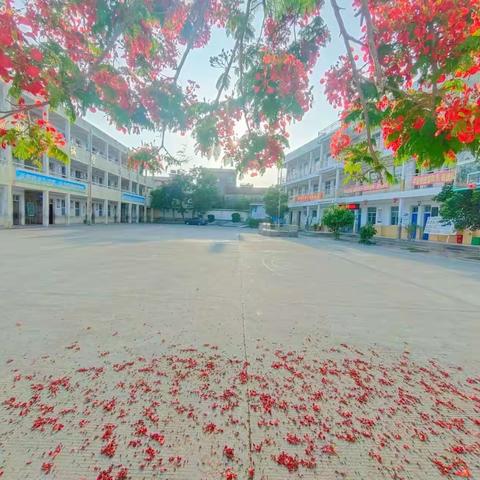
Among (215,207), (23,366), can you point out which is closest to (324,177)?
(215,207)

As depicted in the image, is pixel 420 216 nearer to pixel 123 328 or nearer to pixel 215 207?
pixel 123 328

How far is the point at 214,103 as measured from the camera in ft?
11.5

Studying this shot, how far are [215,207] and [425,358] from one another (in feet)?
171

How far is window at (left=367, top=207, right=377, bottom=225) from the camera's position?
26656 mm

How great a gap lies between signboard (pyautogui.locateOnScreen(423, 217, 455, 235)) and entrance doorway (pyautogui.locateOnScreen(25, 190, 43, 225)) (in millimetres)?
31889

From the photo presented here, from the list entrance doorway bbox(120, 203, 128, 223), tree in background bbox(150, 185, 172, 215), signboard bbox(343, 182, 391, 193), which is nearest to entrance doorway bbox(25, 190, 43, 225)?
entrance doorway bbox(120, 203, 128, 223)

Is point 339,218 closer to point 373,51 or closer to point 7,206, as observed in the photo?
point 373,51

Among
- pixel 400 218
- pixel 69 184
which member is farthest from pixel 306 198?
pixel 69 184

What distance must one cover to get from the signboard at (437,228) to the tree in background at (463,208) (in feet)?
15.7

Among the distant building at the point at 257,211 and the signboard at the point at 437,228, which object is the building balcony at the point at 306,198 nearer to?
the distant building at the point at 257,211

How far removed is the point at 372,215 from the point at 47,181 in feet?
95.8

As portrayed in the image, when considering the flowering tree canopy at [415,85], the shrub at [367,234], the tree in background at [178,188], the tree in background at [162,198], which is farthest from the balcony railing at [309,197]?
the flowering tree canopy at [415,85]

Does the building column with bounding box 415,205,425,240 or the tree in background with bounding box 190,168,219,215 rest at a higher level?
the tree in background with bounding box 190,168,219,215

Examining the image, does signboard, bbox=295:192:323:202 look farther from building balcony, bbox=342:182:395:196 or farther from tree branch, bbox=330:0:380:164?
tree branch, bbox=330:0:380:164
